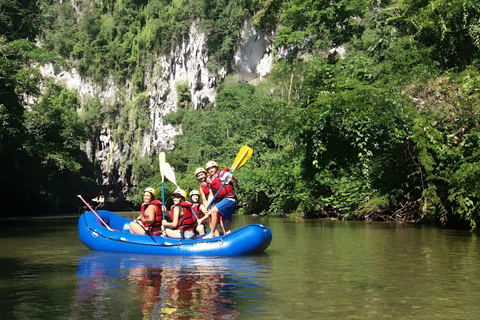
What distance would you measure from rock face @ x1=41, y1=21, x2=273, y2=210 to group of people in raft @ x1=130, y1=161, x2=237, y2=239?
39.1 meters

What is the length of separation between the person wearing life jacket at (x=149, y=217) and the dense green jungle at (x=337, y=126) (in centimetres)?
706

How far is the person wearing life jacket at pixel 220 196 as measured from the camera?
32.4ft

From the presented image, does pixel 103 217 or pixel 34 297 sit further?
pixel 103 217

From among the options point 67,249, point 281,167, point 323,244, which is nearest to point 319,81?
point 281,167

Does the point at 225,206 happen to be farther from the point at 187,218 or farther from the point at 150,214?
the point at 150,214

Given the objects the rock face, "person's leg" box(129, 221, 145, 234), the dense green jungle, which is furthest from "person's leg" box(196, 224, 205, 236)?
the rock face

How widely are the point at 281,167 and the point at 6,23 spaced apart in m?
15.9

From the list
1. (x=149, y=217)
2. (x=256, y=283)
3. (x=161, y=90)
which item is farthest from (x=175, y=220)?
(x=161, y=90)

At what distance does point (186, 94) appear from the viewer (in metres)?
54.9

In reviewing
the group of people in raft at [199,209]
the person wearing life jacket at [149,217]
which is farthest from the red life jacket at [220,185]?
the person wearing life jacket at [149,217]

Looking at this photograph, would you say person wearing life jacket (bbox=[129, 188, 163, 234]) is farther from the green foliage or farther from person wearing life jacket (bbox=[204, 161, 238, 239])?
the green foliage

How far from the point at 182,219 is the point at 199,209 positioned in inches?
15.5

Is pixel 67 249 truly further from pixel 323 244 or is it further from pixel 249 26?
pixel 249 26

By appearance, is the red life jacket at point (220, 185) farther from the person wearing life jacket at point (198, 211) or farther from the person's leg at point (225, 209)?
the person wearing life jacket at point (198, 211)
